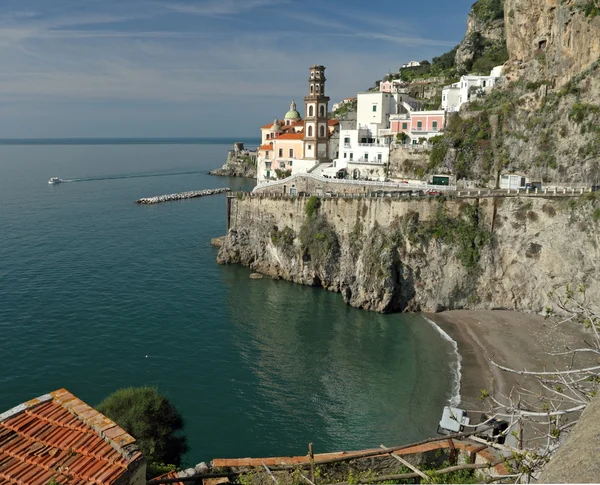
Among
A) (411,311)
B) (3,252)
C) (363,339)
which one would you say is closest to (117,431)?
(363,339)

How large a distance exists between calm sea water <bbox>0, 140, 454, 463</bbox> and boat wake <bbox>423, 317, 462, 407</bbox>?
0.37 meters

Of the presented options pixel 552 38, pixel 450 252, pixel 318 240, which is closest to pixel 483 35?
pixel 552 38

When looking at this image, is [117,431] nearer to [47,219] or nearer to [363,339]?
[363,339]

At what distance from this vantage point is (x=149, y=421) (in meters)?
21.1

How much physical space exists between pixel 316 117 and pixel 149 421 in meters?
46.7

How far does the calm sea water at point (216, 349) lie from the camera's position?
84.9ft

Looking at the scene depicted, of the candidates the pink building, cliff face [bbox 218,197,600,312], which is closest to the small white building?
cliff face [bbox 218,197,600,312]

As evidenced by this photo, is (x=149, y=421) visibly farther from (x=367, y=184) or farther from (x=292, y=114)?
(x=292, y=114)

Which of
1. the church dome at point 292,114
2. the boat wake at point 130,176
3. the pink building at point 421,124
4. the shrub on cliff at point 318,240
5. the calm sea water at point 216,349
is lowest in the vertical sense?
the calm sea water at point 216,349

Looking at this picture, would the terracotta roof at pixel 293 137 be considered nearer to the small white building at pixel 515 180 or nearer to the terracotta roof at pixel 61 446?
the small white building at pixel 515 180

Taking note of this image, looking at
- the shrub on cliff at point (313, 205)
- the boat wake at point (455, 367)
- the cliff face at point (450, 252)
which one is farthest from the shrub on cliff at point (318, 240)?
the boat wake at point (455, 367)

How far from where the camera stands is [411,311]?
4128 centimetres

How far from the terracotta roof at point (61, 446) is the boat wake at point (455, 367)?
21.5m

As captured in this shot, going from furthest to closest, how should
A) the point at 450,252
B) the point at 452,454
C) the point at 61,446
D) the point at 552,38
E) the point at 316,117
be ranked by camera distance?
the point at 316,117 < the point at 552,38 < the point at 450,252 < the point at 452,454 < the point at 61,446
